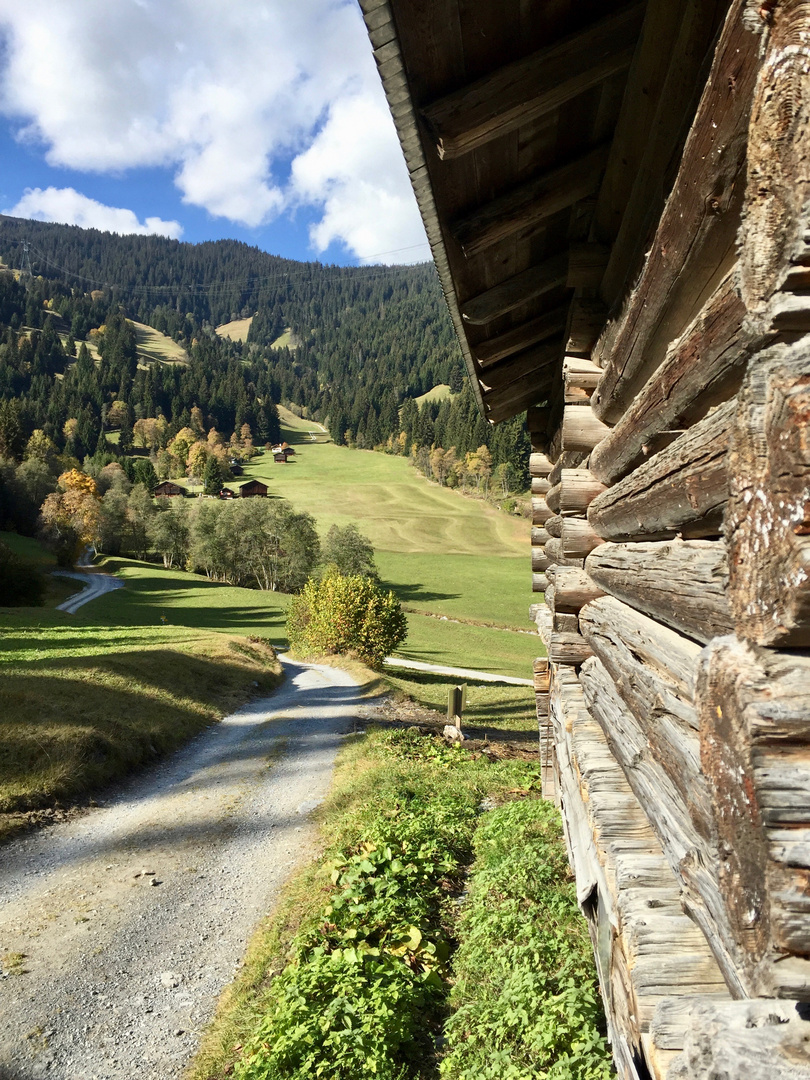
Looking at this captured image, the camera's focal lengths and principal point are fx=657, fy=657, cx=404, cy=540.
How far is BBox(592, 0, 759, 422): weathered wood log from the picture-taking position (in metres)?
1.90

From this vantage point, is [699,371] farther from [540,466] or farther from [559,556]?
[540,466]

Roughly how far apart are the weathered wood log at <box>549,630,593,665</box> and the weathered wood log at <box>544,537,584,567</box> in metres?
0.67

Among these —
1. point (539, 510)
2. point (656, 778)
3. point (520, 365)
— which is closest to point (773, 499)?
point (656, 778)

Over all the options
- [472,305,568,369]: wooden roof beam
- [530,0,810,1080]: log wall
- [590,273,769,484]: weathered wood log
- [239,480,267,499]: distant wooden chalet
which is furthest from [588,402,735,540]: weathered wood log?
[239,480,267,499]: distant wooden chalet

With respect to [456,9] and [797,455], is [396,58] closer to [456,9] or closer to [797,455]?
[456,9]

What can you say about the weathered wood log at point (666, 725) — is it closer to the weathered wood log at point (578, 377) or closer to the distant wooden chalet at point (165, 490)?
the weathered wood log at point (578, 377)

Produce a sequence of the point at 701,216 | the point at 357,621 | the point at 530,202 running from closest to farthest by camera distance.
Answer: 1. the point at 701,216
2. the point at 530,202
3. the point at 357,621

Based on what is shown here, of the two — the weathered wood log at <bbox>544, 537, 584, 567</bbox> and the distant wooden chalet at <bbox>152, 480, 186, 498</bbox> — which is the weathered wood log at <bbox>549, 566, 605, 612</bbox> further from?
the distant wooden chalet at <bbox>152, 480, 186, 498</bbox>

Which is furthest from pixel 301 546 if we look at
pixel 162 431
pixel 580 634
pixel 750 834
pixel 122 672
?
pixel 162 431

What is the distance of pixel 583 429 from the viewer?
507 cm

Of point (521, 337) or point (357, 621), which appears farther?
point (357, 621)

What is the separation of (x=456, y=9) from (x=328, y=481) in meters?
120

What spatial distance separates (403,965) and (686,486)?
18.5 feet

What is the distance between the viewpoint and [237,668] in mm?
24469
